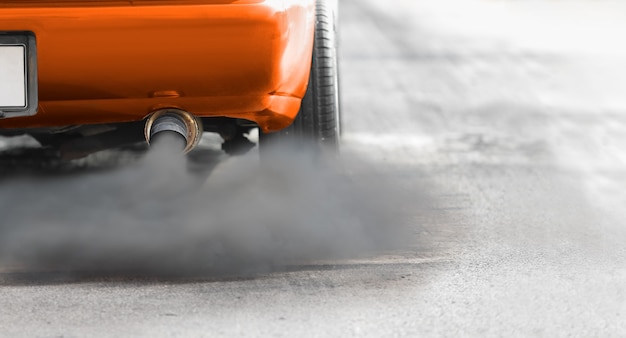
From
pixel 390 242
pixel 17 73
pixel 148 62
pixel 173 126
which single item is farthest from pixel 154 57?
pixel 390 242

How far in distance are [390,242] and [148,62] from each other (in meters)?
1.07

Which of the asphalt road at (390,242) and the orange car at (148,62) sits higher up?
the orange car at (148,62)

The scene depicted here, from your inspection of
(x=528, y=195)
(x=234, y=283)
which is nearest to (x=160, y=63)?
(x=234, y=283)

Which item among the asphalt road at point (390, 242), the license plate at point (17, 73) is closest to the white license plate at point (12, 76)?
the license plate at point (17, 73)

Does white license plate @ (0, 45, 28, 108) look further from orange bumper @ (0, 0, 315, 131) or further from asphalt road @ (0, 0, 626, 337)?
asphalt road @ (0, 0, 626, 337)

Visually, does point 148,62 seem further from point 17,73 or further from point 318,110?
point 318,110

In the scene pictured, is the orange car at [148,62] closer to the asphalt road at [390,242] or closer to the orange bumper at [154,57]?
the orange bumper at [154,57]

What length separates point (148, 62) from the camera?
12.7ft

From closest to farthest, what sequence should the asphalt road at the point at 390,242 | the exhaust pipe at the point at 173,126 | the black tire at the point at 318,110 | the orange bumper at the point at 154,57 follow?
the asphalt road at the point at 390,242
the orange bumper at the point at 154,57
the exhaust pipe at the point at 173,126
the black tire at the point at 318,110

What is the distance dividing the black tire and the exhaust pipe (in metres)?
0.72

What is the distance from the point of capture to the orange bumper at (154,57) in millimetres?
3814

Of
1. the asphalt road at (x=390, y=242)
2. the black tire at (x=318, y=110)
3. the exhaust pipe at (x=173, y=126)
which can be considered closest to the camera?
the asphalt road at (x=390, y=242)

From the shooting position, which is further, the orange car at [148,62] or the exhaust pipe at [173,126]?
the exhaust pipe at [173,126]

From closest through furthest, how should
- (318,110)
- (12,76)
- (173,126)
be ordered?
(12,76) < (173,126) < (318,110)
